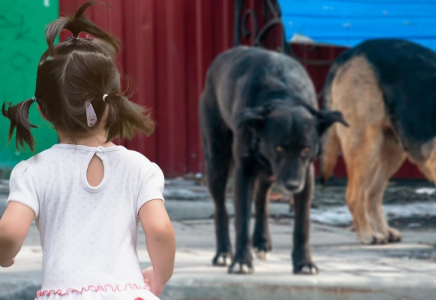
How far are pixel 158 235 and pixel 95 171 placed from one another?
24 centimetres

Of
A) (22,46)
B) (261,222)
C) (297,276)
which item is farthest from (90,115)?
(22,46)

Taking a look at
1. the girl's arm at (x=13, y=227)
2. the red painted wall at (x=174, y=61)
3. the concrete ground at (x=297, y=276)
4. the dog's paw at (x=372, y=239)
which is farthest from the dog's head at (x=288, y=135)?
the red painted wall at (x=174, y=61)

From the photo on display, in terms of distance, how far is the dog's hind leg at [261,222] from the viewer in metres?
5.59

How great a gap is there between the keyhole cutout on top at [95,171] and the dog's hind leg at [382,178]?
459 centimetres

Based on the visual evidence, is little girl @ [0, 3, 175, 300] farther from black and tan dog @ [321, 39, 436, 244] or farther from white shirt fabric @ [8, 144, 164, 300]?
black and tan dog @ [321, 39, 436, 244]

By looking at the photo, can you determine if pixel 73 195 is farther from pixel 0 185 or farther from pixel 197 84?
pixel 197 84

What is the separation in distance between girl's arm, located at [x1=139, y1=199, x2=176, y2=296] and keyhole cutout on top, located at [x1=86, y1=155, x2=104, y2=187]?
14cm

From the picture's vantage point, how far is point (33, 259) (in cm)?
510

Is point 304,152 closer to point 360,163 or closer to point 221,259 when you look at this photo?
point 221,259

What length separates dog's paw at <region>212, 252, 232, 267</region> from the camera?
16.8 feet

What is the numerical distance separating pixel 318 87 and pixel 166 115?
169cm

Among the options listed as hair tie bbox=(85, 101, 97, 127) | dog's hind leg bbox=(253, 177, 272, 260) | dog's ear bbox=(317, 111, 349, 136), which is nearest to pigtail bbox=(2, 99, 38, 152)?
hair tie bbox=(85, 101, 97, 127)

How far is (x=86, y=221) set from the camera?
218 centimetres

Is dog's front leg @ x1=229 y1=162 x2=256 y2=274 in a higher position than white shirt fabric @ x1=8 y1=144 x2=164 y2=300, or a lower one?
lower
